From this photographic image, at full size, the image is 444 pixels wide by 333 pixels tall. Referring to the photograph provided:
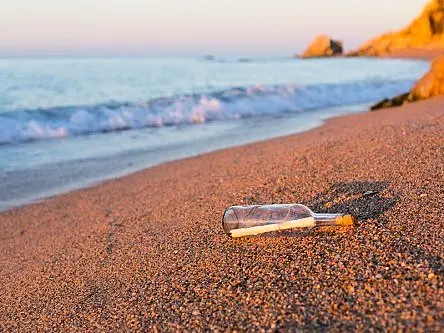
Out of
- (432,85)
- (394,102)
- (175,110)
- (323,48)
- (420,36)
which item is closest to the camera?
(432,85)

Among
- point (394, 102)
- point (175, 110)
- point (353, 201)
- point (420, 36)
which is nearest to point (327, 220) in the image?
point (353, 201)

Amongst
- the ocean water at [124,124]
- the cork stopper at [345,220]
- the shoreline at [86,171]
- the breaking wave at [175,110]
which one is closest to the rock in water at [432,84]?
the ocean water at [124,124]

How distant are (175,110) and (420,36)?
59.2 meters

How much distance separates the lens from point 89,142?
9586mm

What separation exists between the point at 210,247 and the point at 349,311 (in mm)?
1098

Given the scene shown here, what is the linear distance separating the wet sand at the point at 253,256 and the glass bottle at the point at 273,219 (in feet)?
0.18

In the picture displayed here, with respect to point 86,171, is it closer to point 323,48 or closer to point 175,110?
point 175,110

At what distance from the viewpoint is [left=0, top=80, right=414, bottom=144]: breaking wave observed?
35.1 ft

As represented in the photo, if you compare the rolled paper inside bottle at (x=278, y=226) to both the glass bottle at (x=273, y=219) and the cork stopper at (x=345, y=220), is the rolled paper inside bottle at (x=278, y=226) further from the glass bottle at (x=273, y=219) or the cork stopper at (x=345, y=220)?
the cork stopper at (x=345, y=220)

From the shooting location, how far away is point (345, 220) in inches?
98.1

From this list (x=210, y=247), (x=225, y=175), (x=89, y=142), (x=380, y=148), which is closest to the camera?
(x=210, y=247)

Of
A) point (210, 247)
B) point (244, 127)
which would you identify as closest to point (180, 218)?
point (210, 247)

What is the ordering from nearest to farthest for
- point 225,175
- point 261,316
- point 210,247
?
point 261,316 → point 210,247 → point 225,175

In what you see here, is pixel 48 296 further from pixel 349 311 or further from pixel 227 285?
pixel 349 311
